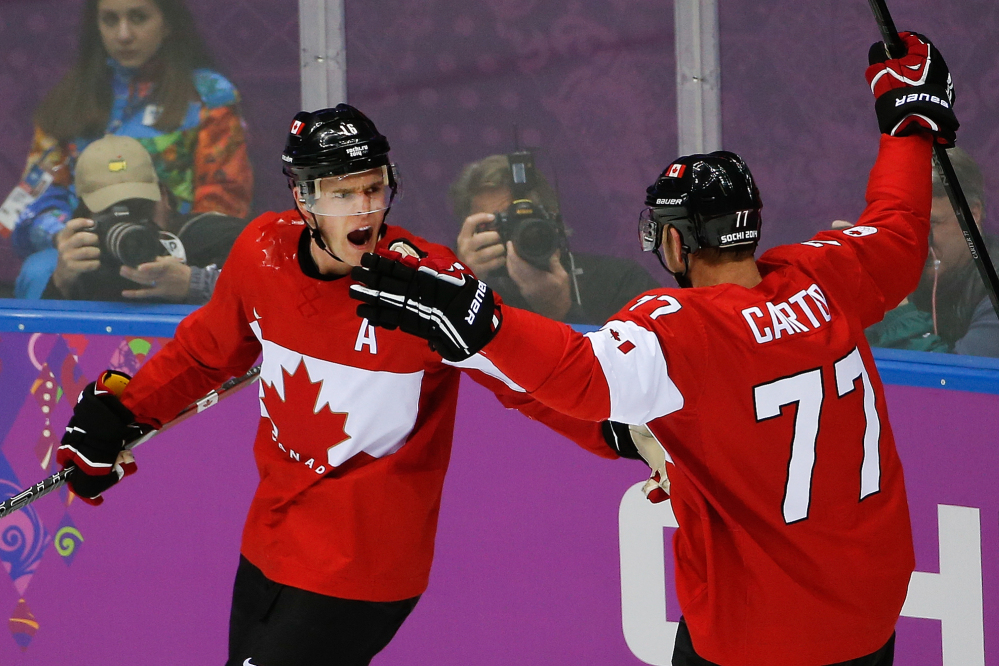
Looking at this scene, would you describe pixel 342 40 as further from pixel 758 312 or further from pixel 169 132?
pixel 758 312

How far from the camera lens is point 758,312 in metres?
1.81

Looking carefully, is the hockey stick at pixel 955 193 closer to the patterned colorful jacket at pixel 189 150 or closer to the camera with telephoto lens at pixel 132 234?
the patterned colorful jacket at pixel 189 150

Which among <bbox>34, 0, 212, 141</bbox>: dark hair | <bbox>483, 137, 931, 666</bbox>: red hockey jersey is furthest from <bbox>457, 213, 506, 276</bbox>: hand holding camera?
<bbox>483, 137, 931, 666</bbox>: red hockey jersey

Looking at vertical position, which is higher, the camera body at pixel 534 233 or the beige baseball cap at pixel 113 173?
the beige baseball cap at pixel 113 173

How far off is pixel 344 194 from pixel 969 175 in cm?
146

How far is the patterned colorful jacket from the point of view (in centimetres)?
349

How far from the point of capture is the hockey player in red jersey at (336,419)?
2.27 metres

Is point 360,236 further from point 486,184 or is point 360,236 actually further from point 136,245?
point 136,245

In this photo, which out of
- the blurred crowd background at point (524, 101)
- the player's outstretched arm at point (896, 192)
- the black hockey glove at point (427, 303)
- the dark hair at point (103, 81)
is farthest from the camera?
the dark hair at point (103, 81)

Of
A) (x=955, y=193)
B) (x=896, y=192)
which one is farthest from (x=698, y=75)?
(x=896, y=192)

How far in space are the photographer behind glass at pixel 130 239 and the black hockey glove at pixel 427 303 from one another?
1.93 meters

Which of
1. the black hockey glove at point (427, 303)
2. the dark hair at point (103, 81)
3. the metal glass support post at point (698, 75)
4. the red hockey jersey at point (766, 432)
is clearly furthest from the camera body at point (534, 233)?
the black hockey glove at point (427, 303)

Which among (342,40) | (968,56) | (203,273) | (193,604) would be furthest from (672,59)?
(193,604)

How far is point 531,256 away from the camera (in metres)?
3.23
